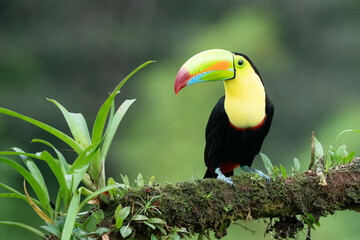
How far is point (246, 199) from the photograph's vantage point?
96.1 inches

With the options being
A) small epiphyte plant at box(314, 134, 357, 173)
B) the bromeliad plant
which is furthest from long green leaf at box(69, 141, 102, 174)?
small epiphyte plant at box(314, 134, 357, 173)

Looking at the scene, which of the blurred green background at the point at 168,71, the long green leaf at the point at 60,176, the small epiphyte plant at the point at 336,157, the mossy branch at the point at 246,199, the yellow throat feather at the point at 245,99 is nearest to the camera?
the long green leaf at the point at 60,176

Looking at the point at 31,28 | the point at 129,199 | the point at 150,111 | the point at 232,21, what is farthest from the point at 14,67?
the point at 129,199

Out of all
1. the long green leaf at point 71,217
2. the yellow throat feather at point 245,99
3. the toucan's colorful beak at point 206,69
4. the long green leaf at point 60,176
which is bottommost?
the long green leaf at point 71,217

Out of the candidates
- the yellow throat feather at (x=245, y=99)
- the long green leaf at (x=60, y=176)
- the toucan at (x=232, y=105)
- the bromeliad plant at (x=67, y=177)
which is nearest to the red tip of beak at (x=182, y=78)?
the toucan at (x=232, y=105)

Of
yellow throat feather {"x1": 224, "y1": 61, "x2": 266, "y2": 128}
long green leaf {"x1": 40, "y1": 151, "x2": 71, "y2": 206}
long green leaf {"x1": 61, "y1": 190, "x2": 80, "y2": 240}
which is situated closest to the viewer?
long green leaf {"x1": 61, "y1": 190, "x2": 80, "y2": 240}

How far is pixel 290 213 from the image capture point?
8.30ft

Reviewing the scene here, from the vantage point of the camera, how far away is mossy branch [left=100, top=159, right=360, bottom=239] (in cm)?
226

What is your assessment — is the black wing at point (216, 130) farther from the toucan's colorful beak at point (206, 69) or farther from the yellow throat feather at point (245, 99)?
the toucan's colorful beak at point (206, 69)

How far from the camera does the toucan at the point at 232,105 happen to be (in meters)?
2.86

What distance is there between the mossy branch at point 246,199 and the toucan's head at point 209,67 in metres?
0.60

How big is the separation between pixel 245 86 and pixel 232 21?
18.8 ft

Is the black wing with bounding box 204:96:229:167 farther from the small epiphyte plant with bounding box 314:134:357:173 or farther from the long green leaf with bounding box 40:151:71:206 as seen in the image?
the long green leaf with bounding box 40:151:71:206

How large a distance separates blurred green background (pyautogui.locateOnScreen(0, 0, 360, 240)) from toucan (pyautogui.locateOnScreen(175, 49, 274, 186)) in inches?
133
